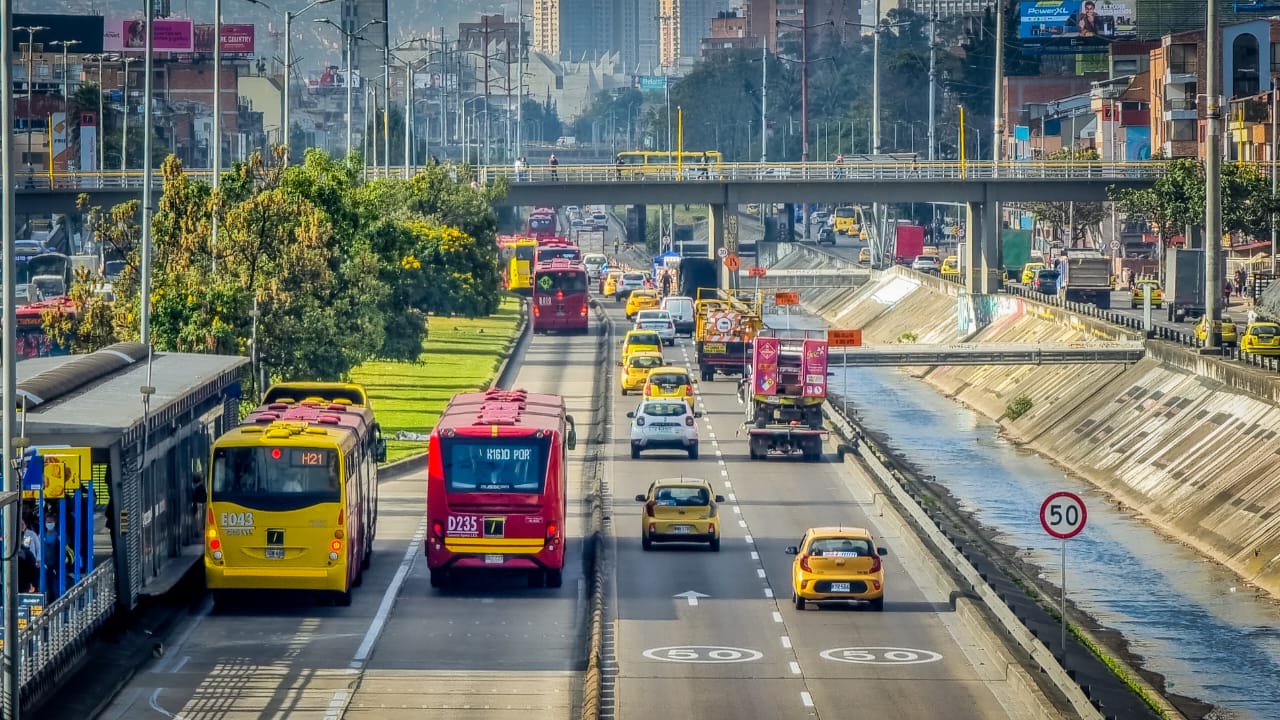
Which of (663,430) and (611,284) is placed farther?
(611,284)

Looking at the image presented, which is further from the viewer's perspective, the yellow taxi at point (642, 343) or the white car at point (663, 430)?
the yellow taxi at point (642, 343)

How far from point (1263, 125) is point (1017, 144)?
5759cm

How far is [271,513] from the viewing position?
34.3 metres

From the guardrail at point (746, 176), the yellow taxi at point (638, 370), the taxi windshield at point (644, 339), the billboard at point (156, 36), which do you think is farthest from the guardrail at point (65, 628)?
the billboard at point (156, 36)

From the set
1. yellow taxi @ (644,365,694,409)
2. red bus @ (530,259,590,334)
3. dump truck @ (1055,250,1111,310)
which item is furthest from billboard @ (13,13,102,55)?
yellow taxi @ (644,365,694,409)

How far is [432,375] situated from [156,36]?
4649 inches

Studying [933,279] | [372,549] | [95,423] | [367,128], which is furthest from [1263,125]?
[95,423]

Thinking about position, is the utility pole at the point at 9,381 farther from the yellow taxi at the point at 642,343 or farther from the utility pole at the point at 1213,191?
the yellow taxi at the point at 642,343

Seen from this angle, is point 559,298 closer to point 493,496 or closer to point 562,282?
point 562,282

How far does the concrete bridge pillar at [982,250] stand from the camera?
354 feet

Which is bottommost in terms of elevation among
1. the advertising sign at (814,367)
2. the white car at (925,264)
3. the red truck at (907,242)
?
the advertising sign at (814,367)

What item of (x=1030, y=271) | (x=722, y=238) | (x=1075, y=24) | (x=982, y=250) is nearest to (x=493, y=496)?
(x=982, y=250)

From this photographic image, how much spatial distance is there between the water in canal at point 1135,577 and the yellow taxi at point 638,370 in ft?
29.8

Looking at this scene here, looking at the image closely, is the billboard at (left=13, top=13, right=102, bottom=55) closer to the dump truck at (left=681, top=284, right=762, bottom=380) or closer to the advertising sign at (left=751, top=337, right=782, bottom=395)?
the dump truck at (left=681, top=284, right=762, bottom=380)
